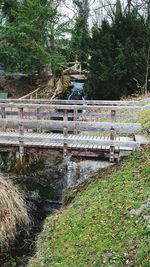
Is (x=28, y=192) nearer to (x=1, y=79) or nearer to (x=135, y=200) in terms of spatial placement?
(x=135, y=200)

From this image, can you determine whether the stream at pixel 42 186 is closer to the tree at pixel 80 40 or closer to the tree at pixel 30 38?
the tree at pixel 30 38

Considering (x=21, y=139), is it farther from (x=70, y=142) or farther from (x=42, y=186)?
(x=42, y=186)

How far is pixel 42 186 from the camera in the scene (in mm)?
10172

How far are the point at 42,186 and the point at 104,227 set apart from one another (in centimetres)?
399

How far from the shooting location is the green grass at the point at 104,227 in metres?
5.70

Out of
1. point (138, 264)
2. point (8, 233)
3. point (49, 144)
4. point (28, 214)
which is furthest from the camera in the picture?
point (49, 144)

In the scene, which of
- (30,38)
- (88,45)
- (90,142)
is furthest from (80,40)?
(90,142)

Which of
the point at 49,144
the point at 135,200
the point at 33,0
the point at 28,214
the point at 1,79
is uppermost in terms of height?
the point at 33,0

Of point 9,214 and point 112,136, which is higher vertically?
point 112,136

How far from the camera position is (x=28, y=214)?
27.6 ft

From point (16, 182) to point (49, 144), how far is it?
54.6 inches

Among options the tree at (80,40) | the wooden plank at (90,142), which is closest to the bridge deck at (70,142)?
the wooden plank at (90,142)

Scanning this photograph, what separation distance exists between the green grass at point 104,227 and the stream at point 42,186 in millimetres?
290

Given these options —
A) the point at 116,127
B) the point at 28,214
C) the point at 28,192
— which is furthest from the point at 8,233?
the point at 116,127
